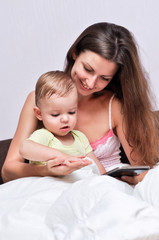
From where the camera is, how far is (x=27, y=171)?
5.89ft

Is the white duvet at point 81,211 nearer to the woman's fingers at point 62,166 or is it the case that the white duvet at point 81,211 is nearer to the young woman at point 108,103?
the woman's fingers at point 62,166

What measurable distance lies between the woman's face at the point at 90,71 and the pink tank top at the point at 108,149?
0.28m

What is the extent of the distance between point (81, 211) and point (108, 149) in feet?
3.54

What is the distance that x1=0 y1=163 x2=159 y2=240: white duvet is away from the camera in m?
0.99

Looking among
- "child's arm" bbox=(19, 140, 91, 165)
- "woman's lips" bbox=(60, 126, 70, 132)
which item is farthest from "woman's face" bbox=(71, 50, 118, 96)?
"child's arm" bbox=(19, 140, 91, 165)

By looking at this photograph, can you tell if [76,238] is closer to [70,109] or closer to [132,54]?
[70,109]

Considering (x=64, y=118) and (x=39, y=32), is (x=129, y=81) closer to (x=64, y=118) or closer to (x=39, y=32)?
(x=64, y=118)

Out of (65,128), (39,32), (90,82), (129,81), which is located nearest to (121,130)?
(129,81)

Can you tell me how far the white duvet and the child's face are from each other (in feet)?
1.10

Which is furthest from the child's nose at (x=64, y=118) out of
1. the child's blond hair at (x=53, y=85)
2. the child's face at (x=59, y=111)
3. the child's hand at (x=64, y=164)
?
the child's hand at (x=64, y=164)

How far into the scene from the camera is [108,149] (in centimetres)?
218

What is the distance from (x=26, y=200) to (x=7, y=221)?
0.13 meters

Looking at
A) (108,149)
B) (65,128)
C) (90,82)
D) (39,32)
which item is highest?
(39,32)

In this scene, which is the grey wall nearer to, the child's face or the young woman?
the young woman
